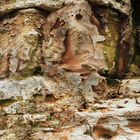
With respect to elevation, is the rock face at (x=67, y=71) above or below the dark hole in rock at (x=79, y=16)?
below

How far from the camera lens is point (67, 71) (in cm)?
466

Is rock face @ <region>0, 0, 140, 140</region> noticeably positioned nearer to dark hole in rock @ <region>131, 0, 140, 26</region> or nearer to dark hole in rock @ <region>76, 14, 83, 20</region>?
dark hole in rock @ <region>76, 14, 83, 20</region>

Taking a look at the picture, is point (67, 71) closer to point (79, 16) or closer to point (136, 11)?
point (79, 16)

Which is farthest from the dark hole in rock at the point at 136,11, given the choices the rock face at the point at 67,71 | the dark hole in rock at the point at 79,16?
the dark hole in rock at the point at 79,16

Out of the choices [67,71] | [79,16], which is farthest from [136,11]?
[67,71]

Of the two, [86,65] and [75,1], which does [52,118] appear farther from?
[75,1]

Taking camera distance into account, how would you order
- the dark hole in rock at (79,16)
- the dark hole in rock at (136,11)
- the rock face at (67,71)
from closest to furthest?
the rock face at (67,71) → the dark hole in rock at (79,16) → the dark hole in rock at (136,11)

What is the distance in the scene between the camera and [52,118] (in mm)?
4461

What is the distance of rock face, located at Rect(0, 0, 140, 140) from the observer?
443 centimetres

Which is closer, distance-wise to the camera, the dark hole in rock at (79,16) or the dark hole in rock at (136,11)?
the dark hole in rock at (79,16)

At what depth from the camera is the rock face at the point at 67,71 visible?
4430 mm

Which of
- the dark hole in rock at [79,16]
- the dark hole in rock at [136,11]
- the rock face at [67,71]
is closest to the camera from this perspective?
the rock face at [67,71]

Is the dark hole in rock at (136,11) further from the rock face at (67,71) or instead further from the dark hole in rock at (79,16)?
the dark hole in rock at (79,16)

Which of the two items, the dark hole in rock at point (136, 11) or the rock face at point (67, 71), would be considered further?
the dark hole in rock at point (136, 11)
